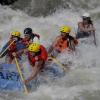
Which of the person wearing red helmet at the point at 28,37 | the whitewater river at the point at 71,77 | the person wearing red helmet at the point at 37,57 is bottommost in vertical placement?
the whitewater river at the point at 71,77

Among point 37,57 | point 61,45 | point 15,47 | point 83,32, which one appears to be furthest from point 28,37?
point 83,32

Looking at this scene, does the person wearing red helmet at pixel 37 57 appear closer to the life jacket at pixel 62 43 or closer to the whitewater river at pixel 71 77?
the whitewater river at pixel 71 77

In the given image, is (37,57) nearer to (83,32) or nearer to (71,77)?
(71,77)

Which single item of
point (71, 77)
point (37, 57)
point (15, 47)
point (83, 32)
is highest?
point (83, 32)

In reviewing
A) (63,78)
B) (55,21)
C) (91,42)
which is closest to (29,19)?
(55,21)

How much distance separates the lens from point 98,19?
771 inches

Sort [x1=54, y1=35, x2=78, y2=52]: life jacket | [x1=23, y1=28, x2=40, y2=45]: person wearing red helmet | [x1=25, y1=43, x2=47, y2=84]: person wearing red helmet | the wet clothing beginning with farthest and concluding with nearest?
the wet clothing → [x1=23, y1=28, x2=40, y2=45]: person wearing red helmet → [x1=54, y1=35, x2=78, y2=52]: life jacket → [x1=25, y1=43, x2=47, y2=84]: person wearing red helmet

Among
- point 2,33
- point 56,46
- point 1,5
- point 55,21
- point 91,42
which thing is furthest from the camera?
point 1,5

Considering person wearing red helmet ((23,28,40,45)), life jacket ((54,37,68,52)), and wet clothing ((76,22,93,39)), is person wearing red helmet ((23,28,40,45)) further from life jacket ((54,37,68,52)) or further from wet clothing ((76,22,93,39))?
wet clothing ((76,22,93,39))

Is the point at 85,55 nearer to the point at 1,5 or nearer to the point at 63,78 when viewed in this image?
the point at 63,78

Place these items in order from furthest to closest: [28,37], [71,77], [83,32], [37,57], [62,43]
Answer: [83,32] → [28,37] → [62,43] → [71,77] → [37,57]

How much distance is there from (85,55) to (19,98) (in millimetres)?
3621

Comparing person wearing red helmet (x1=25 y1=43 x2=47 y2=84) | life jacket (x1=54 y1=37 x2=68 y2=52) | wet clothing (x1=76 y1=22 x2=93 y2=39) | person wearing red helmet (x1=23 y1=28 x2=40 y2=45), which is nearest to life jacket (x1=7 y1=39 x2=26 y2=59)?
person wearing red helmet (x1=23 y1=28 x2=40 y2=45)

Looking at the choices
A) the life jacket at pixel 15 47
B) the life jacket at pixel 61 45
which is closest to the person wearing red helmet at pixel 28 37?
the life jacket at pixel 15 47
